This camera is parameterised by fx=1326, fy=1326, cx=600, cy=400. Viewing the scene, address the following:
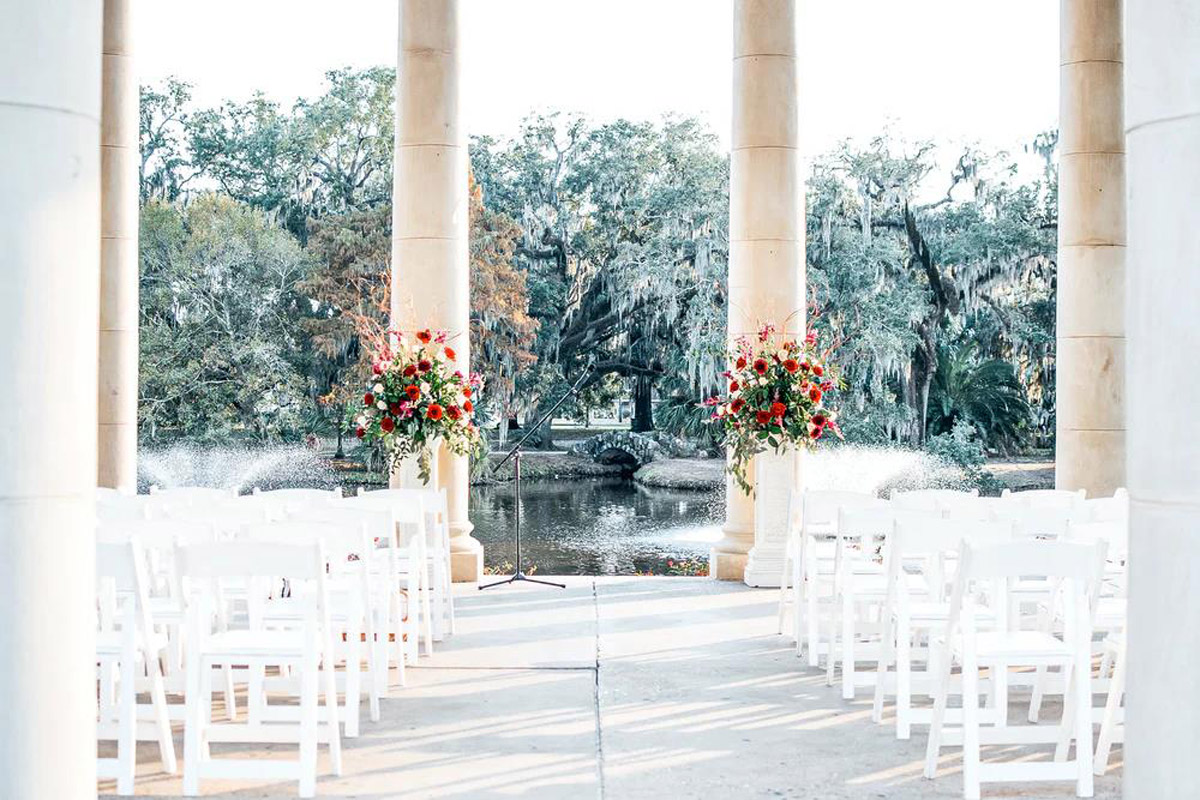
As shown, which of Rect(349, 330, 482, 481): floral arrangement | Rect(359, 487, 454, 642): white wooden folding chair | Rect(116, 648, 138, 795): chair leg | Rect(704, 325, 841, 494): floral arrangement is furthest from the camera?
Rect(704, 325, 841, 494): floral arrangement

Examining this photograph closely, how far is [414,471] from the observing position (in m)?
15.0

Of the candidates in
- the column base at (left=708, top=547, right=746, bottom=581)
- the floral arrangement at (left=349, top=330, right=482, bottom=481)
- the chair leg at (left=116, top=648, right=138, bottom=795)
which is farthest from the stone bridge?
→ the chair leg at (left=116, top=648, right=138, bottom=795)

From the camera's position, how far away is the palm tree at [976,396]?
3972cm

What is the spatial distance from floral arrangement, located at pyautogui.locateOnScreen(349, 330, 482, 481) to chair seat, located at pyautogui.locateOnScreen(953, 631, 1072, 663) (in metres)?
7.65

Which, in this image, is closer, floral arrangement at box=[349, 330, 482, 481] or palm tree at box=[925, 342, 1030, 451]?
floral arrangement at box=[349, 330, 482, 481]

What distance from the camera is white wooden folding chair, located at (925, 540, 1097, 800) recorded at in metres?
7.36

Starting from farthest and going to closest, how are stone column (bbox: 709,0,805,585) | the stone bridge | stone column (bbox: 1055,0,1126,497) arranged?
the stone bridge < stone column (bbox: 709,0,805,585) < stone column (bbox: 1055,0,1126,497)

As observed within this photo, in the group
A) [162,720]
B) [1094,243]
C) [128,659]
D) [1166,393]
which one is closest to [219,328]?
[1094,243]

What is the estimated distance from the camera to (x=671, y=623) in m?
13.1

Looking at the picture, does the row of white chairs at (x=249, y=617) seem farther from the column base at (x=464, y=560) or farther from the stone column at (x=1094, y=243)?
the stone column at (x=1094, y=243)

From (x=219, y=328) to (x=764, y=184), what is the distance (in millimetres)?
26579

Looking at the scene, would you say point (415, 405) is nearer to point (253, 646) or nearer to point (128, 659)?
point (253, 646)

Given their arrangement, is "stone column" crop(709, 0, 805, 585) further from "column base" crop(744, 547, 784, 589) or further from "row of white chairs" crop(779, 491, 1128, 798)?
"row of white chairs" crop(779, 491, 1128, 798)

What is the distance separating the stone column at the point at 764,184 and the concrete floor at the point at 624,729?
402cm
